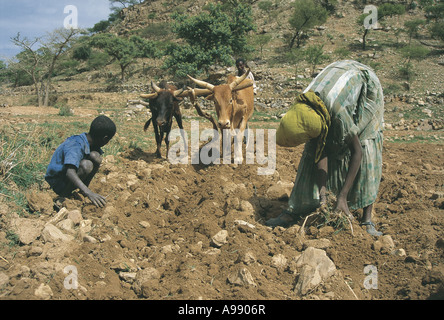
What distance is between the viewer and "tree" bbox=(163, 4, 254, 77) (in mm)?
19234

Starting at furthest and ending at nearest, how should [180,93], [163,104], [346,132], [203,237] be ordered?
[180,93] → [163,104] → [203,237] → [346,132]

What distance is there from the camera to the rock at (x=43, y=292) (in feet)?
8.43

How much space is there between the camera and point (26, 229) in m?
3.46

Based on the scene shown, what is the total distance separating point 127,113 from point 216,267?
1104cm

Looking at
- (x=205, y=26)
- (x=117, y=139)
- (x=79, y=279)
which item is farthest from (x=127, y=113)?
(x=79, y=279)

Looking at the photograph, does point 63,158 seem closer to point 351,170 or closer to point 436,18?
point 351,170

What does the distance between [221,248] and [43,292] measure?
5.07 ft

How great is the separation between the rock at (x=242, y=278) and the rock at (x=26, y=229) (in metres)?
1.90

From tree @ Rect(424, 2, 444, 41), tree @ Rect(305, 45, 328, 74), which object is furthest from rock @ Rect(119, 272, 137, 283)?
tree @ Rect(424, 2, 444, 41)

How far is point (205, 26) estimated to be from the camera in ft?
64.7
